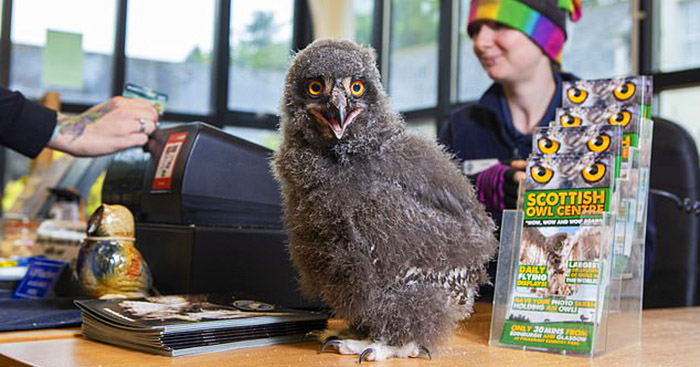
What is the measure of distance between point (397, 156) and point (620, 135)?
29 centimetres

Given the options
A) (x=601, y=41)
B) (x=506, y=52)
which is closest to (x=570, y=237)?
(x=506, y=52)

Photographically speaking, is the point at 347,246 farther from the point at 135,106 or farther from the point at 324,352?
the point at 135,106

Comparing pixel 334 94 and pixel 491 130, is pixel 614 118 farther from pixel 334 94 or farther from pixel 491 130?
pixel 491 130

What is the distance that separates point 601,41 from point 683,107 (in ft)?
2.25

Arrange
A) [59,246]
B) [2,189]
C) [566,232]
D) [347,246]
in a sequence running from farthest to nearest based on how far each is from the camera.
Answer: [2,189] → [59,246] → [566,232] → [347,246]

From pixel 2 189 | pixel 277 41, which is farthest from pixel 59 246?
pixel 277 41

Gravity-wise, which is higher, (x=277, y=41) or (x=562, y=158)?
(x=277, y=41)

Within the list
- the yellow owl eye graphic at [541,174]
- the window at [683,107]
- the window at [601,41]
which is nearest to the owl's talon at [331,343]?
the yellow owl eye graphic at [541,174]

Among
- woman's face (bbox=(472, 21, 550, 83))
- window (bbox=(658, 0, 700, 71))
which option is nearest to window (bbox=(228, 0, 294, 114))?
window (bbox=(658, 0, 700, 71))

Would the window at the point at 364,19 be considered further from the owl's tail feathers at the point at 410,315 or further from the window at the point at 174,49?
the owl's tail feathers at the point at 410,315

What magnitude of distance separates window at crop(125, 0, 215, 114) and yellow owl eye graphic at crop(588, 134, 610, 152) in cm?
497

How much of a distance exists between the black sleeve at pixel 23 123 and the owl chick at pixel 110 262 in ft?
1.04

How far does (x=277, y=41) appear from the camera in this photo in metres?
6.11

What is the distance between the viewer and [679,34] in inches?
136
